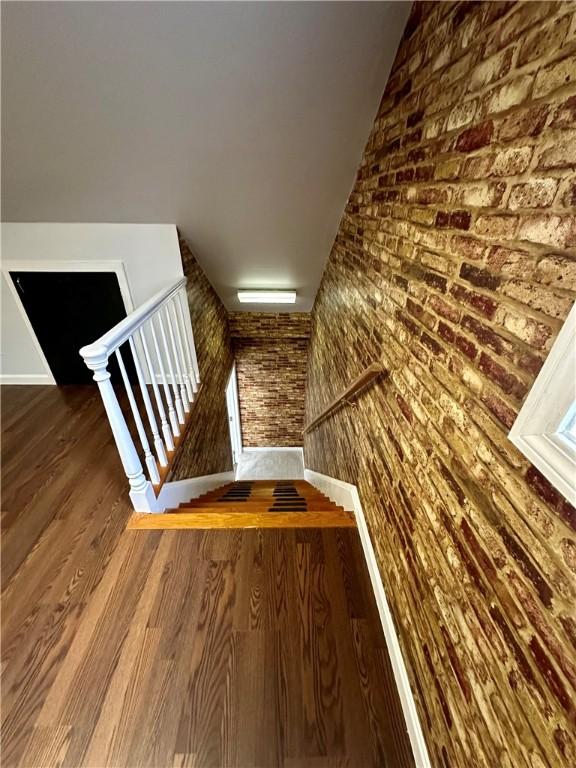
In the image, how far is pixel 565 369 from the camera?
55cm

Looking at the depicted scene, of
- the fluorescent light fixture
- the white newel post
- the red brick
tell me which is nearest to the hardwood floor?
the white newel post

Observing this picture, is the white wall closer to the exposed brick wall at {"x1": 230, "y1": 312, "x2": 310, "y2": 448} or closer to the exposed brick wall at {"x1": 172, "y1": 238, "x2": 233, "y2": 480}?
the exposed brick wall at {"x1": 172, "y1": 238, "x2": 233, "y2": 480}

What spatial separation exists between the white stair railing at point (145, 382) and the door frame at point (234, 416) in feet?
6.58

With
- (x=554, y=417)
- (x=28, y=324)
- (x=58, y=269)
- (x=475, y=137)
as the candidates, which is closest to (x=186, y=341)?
(x=58, y=269)

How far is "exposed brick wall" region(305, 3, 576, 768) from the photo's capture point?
0.57 m

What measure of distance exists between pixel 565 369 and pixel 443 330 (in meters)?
0.42

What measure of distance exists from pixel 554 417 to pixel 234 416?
531 centimetres

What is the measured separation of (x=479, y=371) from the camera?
2.54 feet

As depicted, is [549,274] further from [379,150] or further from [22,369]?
[22,369]

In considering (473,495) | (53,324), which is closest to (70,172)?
(53,324)

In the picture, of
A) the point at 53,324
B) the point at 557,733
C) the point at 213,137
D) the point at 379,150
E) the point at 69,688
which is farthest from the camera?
the point at 53,324

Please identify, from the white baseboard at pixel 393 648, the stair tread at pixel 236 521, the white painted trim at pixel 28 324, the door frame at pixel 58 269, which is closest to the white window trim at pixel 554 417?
the white baseboard at pixel 393 648

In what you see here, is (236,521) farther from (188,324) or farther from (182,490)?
(188,324)

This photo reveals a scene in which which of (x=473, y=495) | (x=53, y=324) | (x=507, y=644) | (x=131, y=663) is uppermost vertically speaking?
(x=473, y=495)
